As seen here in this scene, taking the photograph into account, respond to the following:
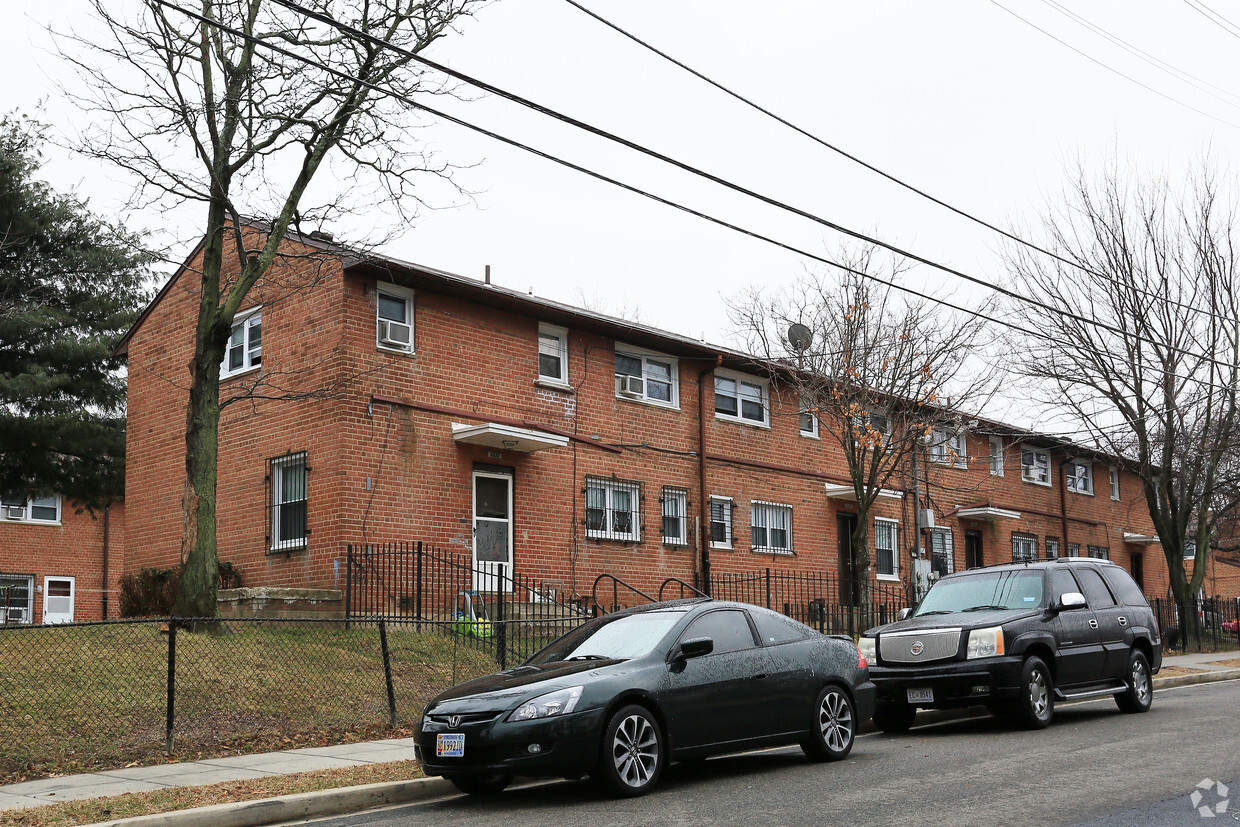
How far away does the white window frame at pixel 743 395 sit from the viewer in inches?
1011

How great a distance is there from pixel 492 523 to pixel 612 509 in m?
2.89

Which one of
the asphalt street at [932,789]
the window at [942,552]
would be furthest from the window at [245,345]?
the window at [942,552]

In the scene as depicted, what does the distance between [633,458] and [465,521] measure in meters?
4.25

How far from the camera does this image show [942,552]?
31406 millimetres

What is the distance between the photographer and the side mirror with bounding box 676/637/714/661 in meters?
9.45

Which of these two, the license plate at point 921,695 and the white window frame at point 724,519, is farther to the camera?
the white window frame at point 724,519

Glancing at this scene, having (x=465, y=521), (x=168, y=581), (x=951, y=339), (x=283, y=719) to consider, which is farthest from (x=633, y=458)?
(x=283, y=719)

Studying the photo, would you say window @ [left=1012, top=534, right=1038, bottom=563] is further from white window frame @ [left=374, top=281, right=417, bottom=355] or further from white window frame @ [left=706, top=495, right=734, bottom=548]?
white window frame @ [left=374, top=281, right=417, bottom=355]

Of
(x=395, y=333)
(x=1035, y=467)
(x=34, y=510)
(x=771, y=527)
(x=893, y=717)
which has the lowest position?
(x=893, y=717)

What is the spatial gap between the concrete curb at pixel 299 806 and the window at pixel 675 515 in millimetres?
14380

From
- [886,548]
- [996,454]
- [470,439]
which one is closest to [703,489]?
[470,439]

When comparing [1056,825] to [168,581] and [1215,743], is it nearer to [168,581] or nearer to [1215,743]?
[1215,743]

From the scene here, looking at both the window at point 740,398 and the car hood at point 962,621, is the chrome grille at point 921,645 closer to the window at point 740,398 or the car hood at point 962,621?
the car hood at point 962,621

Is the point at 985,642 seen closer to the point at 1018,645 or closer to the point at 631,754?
the point at 1018,645
